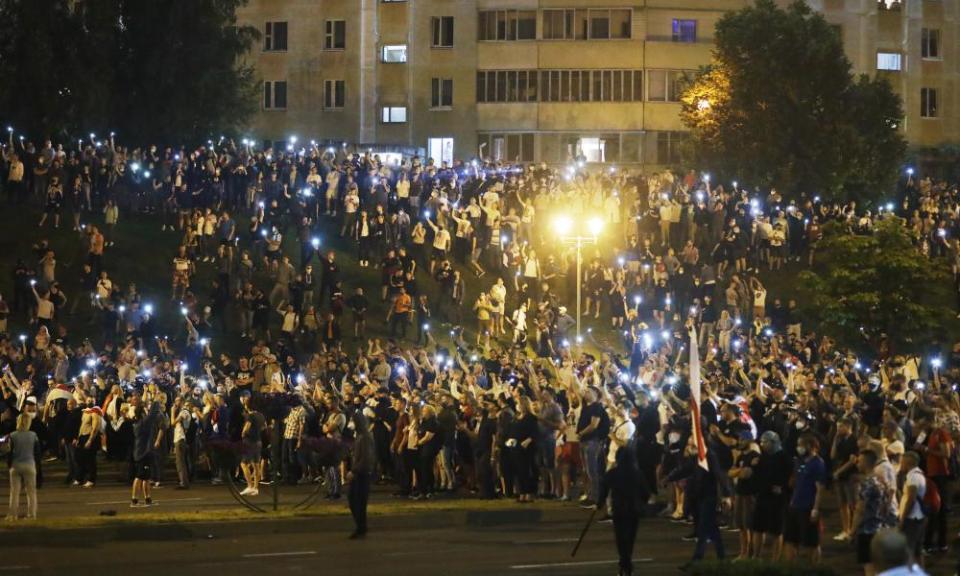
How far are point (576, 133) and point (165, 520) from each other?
50.3 metres

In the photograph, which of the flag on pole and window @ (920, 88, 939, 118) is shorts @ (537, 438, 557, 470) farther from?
window @ (920, 88, 939, 118)

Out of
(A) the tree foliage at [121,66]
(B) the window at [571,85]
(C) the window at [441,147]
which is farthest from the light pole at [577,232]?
(C) the window at [441,147]

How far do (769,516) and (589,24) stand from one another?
5372 centimetres

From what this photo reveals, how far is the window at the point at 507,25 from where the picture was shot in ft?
234

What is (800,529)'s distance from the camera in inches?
731

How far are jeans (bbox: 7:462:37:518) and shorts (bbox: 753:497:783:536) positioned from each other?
10179mm

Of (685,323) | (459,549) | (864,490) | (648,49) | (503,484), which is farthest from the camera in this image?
(648,49)

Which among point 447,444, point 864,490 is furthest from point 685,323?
point 864,490

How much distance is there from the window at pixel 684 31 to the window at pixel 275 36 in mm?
17553

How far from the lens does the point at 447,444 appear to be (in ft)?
89.5

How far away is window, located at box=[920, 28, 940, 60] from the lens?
257 feet

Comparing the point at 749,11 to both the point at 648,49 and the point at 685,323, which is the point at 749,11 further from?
the point at 685,323

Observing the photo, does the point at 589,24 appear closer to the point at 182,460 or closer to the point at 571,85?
the point at 571,85

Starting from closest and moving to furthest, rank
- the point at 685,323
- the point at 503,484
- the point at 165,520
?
the point at 165,520, the point at 503,484, the point at 685,323
